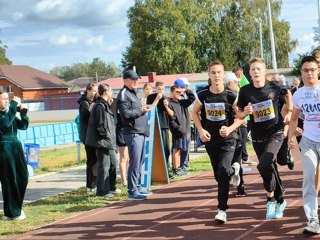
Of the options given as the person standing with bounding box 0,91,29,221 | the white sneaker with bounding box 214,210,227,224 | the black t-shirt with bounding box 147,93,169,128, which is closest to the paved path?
the white sneaker with bounding box 214,210,227,224

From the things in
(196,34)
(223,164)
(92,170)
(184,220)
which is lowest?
(184,220)

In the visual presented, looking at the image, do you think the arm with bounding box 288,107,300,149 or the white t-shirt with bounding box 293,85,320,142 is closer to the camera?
the white t-shirt with bounding box 293,85,320,142

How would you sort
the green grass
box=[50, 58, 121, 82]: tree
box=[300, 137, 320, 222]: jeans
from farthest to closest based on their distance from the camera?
box=[50, 58, 121, 82]: tree, the green grass, box=[300, 137, 320, 222]: jeans

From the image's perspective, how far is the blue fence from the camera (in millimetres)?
26828

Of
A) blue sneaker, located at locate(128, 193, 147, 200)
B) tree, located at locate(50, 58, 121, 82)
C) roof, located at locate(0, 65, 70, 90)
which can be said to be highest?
tree, located at locate(50, 58, 121, 82)

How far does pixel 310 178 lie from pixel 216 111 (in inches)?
60.7

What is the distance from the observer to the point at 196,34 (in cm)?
7250

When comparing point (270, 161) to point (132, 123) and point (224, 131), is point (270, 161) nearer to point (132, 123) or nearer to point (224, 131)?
point (224, 131)

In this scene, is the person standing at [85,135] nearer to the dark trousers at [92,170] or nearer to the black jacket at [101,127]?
the dark trousers at [92,170]

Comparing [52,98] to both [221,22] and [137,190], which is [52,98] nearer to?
[221,22]

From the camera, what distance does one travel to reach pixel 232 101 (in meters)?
7.05

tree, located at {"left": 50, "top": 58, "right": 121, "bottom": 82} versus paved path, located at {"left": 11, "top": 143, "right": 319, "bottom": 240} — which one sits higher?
tree, located at {"left": 50, "top": 58, "right": 121, "bottom": 82}

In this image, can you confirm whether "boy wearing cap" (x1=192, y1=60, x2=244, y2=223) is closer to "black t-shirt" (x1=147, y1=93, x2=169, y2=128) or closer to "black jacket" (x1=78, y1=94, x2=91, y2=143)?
"black jacket" (x1=78, y1=94, x2=91, y2=143)

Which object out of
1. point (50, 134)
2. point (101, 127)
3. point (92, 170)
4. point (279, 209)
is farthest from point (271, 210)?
point (50, 134)
